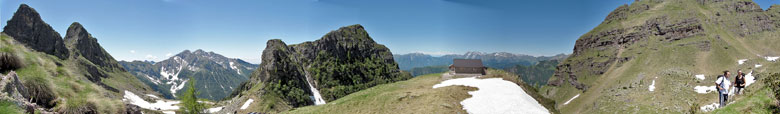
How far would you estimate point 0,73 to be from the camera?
9805mm

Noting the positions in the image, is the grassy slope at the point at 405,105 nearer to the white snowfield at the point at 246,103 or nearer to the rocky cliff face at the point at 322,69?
the white snowfield at the point at 246,103

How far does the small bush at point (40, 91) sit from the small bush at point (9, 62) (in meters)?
1.38

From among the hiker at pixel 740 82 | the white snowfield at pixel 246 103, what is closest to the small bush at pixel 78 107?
the hiker at pixel 740 82

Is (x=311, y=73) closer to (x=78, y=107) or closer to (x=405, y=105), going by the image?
(x=405, y=105)

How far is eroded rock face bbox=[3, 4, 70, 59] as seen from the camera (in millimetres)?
171250

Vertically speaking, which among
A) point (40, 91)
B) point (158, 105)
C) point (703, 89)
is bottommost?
point (703, 89)

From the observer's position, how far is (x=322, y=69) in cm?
14825

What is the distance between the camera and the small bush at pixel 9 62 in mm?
10555

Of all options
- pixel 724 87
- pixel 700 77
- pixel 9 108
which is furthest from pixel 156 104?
pixel 700 77

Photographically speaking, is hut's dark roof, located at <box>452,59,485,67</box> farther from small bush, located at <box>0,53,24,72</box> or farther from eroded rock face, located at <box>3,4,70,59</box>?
eroded rock face, located at <box>3,4,70,59</box>

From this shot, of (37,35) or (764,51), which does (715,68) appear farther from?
(37,35)

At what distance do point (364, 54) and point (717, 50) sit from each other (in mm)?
215950

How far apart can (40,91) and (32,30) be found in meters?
260

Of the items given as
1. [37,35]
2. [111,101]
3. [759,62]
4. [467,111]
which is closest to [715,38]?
[759,62]
